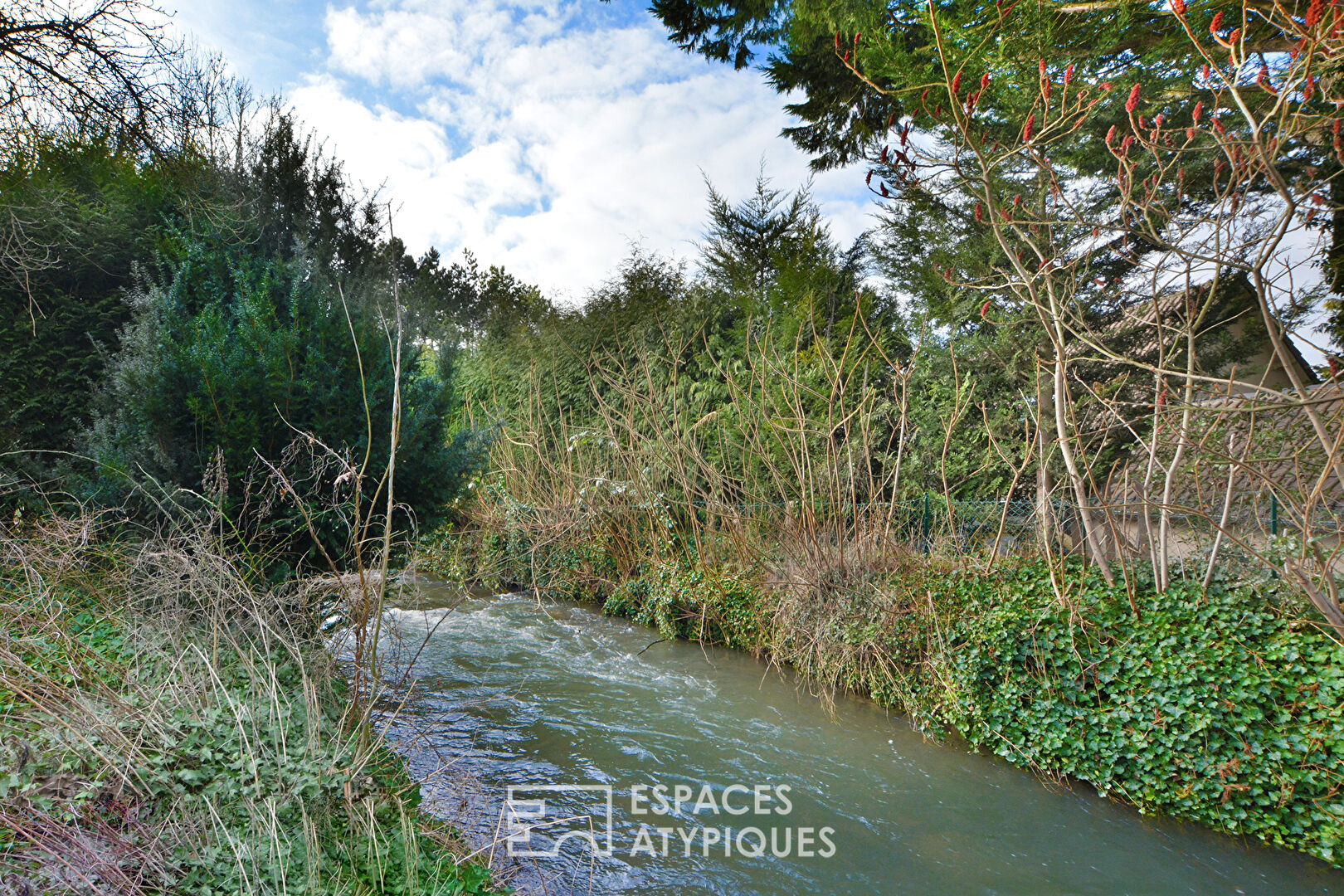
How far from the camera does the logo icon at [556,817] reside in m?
3.55

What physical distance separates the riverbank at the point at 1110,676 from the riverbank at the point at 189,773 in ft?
4.73

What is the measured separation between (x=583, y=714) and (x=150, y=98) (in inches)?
250

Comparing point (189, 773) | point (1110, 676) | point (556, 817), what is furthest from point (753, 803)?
point (189, 773)

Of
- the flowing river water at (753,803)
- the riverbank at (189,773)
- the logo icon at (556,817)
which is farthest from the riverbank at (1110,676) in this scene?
the logo icon at (556,817)

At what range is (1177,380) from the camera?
6742mm

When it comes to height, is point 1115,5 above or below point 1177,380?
above

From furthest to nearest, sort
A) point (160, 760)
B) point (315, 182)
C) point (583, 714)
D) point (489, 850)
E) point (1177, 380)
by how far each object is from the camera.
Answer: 1. point (315, 182)
2. point (1177, 380)
3. point (583, 714)
4. point (489, 850)
5. point (160, 760)

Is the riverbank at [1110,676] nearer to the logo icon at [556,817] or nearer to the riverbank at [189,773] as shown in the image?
the riverbank at [189,773]

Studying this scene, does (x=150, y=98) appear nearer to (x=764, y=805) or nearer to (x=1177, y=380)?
(x=764, y=805)

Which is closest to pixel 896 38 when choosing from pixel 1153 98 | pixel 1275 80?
pixel 1153 98

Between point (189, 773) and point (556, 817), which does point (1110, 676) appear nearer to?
point (556, 817)

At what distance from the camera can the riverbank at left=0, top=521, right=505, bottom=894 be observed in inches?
92.8

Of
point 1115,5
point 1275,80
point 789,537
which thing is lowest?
point 789,537

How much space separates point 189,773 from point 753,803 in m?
3.06
